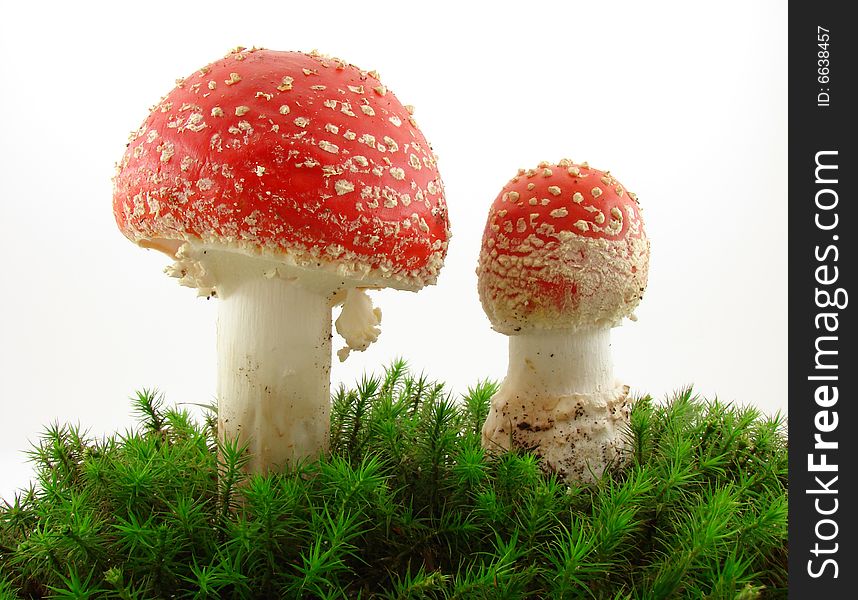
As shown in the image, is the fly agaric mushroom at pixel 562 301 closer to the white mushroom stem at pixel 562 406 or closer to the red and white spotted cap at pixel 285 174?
the white mushroom stem at pixel 562 406

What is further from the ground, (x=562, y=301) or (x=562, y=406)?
(x=562, y=301)

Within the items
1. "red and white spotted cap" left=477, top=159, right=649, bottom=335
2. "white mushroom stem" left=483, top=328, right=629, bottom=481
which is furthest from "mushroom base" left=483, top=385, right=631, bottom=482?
"red and white spotted cap" left=477, top=159, right=649, bottom=335

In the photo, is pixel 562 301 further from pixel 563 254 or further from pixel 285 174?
pixel 285 174

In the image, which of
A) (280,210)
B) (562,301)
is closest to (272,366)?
(280,210)

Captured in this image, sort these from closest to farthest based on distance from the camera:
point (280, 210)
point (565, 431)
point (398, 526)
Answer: point (280, 210) → point (398, 526) → point (565, 431)
